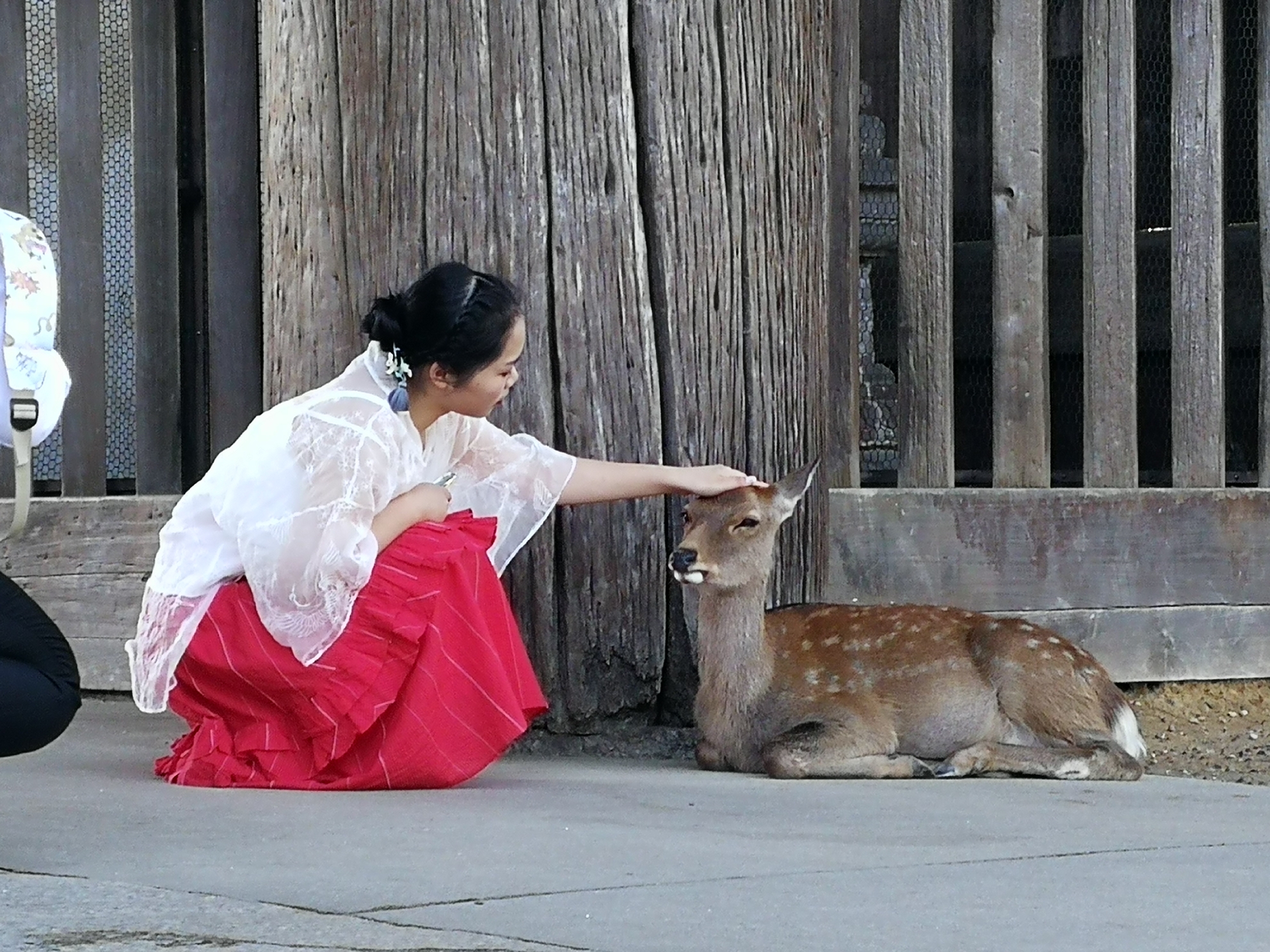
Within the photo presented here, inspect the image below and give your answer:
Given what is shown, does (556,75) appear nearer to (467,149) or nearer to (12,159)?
(467,149)

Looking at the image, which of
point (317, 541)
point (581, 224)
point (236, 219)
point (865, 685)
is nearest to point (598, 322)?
point (581, 224)

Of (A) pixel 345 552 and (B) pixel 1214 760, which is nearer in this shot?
(A) pixel 345 552

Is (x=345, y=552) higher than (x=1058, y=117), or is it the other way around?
(x=1058, y=117)

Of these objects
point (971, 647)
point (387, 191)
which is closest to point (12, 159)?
point (387, 191)

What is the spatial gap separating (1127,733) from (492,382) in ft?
6.11

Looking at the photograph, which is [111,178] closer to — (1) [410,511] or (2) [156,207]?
(2) [156,207]

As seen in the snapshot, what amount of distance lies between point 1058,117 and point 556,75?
296cm

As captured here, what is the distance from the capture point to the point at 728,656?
16.5ft

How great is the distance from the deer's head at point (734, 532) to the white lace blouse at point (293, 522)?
68 centimetres

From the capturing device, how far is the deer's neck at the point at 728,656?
502 centimetres

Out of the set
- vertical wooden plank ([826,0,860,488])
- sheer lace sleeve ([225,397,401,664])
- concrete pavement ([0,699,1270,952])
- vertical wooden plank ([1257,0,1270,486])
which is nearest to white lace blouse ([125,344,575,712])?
sheer lace sleeve ([225,397,401,664])

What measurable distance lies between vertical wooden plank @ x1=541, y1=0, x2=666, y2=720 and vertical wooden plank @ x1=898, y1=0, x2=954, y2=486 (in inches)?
45.4

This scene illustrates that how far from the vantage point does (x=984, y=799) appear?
4.43 m

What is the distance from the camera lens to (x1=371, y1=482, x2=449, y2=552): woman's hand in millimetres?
4473
